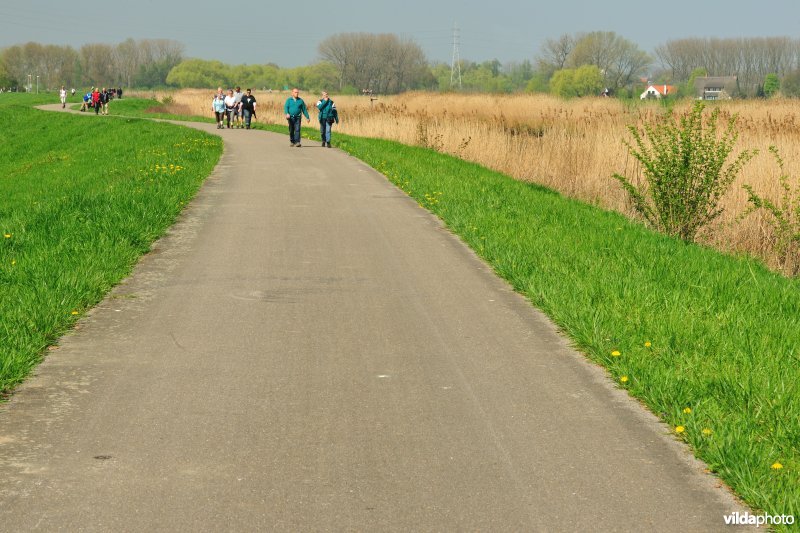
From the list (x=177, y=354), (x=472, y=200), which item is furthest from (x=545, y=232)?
(x=177, y=354)

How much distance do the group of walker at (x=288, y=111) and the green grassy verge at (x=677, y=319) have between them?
43.7 feet

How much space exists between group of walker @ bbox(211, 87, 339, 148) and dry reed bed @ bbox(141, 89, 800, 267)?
2.74 m

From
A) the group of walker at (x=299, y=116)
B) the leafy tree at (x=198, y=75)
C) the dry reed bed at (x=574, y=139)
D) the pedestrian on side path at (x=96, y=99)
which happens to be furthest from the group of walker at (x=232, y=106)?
the leafy tree at (x=198, y=75)

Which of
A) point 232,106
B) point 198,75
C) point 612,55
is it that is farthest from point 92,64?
point 232,106

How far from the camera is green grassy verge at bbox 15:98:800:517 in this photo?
513cm

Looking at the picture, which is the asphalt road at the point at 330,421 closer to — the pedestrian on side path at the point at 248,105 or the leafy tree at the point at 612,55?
the pedestrian on side path at the point at 248,105

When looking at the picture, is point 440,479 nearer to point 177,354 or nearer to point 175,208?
point 177,354

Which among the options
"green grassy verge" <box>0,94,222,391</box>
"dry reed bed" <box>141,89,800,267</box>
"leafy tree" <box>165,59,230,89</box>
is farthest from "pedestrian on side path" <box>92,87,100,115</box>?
"leafy tree" <box>165,59,230,89</box>

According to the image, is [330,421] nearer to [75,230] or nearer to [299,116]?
[75,230]

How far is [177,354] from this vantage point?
22.8 feet

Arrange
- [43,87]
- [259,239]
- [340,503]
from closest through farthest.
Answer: [340,503] → [259,239] → [43,87]

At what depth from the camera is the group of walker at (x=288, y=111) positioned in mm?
27969

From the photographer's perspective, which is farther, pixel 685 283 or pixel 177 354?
pixel 685 283

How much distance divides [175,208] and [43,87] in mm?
182750
